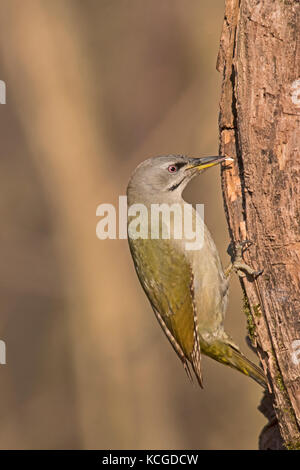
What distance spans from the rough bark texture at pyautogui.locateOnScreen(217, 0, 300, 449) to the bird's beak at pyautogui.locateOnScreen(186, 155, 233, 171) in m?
0.24

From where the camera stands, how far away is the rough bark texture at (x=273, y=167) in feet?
14.4

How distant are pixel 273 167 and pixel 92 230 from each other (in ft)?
18.2

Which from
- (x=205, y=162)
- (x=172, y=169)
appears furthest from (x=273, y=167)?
(x=172, y=169)

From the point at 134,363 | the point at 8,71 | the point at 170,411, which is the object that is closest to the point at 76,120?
the point at 8,71

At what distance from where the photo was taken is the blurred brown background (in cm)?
946

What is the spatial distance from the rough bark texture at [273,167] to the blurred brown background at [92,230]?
14.9ft

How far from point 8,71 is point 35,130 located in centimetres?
92

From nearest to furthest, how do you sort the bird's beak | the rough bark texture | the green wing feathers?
the rough bark texture, the bird's beak, the green wing feathers

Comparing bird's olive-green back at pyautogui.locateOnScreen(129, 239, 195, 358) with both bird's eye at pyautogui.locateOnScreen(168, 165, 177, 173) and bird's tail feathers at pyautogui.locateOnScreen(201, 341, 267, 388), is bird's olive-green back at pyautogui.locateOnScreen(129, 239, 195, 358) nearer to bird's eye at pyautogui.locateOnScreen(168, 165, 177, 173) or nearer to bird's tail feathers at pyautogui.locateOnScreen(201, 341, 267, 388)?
bird's tail feathers at pyautogui.locateOnScreen(201, 341, 267, 388)

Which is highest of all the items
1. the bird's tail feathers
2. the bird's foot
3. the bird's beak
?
the bird's beak

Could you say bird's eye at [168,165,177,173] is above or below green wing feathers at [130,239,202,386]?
above

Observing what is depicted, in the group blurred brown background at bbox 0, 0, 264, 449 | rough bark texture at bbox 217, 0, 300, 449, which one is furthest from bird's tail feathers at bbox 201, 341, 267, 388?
blurred brown background at bbox 0, 0, 264, 449

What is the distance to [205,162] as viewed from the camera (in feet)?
17.4

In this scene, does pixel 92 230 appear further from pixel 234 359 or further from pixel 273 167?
pixel 273 167
